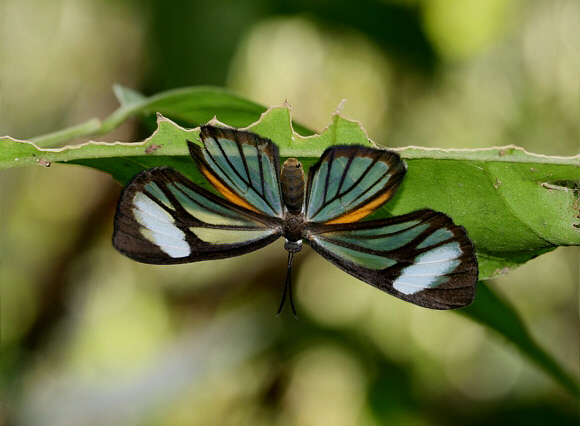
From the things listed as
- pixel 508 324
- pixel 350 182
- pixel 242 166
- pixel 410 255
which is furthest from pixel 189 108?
pixel 508 324

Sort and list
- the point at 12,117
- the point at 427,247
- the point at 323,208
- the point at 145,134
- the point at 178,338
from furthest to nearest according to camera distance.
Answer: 1. the point at 12,117
2. the point at 178,338
3. the point at 145,134
4. the point at 323,208
5. the point at 427,247

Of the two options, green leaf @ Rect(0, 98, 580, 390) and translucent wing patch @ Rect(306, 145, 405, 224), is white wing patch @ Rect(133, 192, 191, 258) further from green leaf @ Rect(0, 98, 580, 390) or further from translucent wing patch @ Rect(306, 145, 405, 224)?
translucent wing patch @ Rect(306, 145, 405, 224)

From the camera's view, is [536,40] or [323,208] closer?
[323,208]

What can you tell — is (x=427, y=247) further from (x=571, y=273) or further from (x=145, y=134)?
(x=571, y=273)

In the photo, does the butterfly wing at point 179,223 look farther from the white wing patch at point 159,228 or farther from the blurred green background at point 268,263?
the blurred green background at point 268,263

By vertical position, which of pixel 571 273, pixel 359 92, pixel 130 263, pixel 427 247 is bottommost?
pixel 130 263

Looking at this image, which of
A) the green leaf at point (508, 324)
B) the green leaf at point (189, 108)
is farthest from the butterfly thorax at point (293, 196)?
the green leaf at point (508, 324)

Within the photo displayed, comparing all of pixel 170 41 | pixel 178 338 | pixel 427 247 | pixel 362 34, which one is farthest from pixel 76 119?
pixel 427 247
